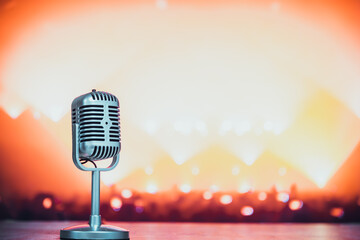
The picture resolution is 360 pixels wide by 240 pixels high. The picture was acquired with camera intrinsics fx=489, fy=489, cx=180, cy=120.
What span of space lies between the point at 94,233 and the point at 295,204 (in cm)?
207

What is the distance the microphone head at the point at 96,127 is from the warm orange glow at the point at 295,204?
2018 millimetres

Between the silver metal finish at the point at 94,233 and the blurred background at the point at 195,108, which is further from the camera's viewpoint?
the blurred background at the point at 195,108

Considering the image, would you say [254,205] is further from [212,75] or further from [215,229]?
[212,75]

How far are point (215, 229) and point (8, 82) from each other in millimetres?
2108

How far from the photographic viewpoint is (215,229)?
3.28 meters

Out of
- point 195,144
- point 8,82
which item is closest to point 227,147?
point 195,144

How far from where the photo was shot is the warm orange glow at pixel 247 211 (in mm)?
3908

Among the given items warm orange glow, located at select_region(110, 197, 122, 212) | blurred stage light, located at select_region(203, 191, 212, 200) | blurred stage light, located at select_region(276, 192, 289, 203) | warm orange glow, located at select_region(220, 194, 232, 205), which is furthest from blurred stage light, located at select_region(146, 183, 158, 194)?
blurred stage light, located at select_region(276, 192, 289, 203)

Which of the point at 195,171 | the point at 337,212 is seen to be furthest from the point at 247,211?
the point at 337,212

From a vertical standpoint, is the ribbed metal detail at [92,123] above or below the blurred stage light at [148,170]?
below

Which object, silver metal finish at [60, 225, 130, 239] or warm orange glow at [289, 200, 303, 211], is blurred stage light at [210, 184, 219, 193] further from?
silver metal finish at [60, 225, 130, 239]

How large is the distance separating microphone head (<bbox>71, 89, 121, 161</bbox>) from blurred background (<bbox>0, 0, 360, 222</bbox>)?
1.57m

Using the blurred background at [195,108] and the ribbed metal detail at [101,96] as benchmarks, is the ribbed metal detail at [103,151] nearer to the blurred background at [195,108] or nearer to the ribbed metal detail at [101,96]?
the ribbed metal detail at [101,96]

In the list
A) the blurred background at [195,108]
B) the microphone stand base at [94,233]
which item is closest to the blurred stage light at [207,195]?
the blurred background at [195,108]
